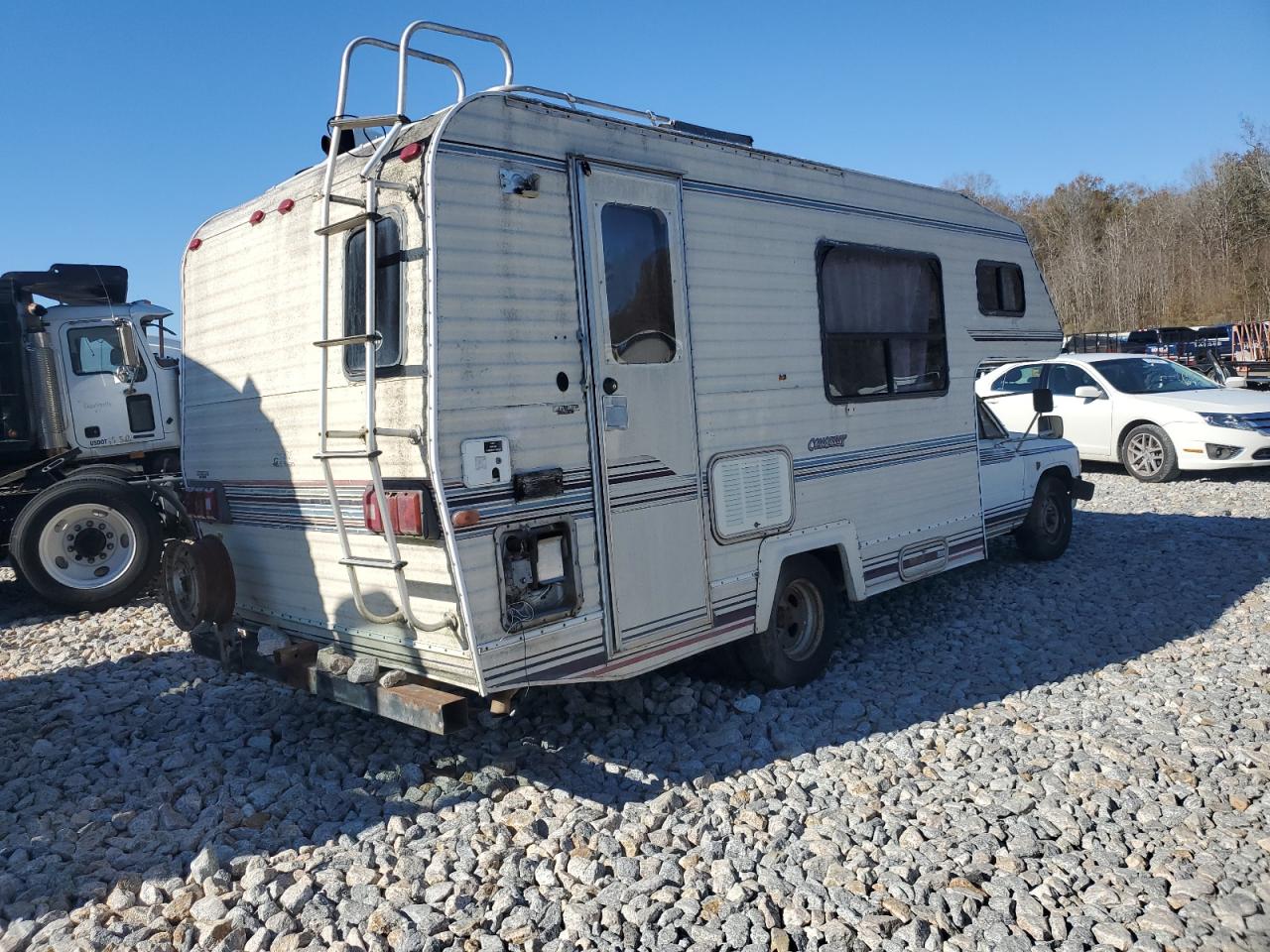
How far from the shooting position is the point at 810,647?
5.54 meters

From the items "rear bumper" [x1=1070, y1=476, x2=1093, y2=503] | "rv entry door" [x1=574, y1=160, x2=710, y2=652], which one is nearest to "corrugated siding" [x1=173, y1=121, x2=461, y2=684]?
"rv entry door" [x1=574, y1=160, x2=710, y2=652]

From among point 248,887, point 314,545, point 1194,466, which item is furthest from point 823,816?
point 1194,466

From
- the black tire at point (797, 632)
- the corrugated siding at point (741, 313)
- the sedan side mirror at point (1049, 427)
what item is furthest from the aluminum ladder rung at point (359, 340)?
the sedan side mirror at point (1049, 427)

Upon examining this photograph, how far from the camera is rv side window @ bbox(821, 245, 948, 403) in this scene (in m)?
5.52

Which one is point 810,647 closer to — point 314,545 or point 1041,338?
point 314,545

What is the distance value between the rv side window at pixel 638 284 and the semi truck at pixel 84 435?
516cm

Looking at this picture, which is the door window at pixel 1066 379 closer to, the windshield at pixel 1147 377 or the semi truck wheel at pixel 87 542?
the windshield at pixel 1147 377

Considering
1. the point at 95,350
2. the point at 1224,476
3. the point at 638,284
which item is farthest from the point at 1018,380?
the point at 95,350

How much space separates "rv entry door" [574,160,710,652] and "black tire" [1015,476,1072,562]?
4.41 m

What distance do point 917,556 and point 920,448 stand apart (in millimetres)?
663

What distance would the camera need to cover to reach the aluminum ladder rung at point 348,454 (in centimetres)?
375

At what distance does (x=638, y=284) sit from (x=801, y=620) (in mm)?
2155

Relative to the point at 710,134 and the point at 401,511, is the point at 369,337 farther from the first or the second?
the point at 710,134

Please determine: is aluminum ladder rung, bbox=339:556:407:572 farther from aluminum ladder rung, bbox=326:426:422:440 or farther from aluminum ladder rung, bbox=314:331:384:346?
aluminum ladder rung, bbox=314:331:384:346
